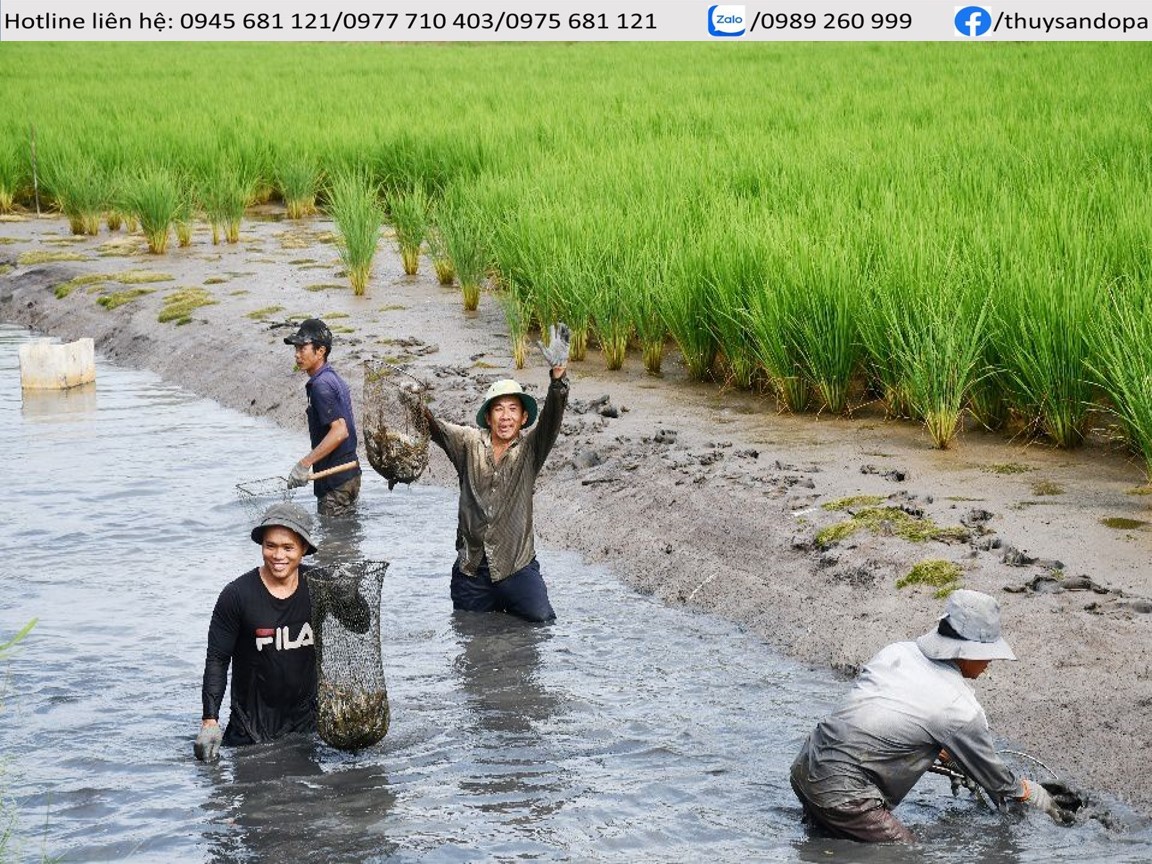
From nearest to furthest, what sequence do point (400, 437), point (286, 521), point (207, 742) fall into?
point (286, 521)
point (207, 742)
point (400, 437)

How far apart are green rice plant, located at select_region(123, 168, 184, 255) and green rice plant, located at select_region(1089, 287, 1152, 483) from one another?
12.5 meters

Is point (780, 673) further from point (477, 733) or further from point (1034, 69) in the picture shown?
point (1034, 69)

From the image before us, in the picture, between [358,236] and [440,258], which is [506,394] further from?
[440,258]

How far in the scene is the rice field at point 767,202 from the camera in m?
9.96

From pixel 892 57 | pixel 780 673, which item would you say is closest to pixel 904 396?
pixel 780 673

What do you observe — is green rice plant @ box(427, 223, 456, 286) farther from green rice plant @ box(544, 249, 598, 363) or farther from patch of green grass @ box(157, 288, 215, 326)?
green rice plant @ box(544, 249, 598, 363)

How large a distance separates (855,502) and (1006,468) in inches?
42.2

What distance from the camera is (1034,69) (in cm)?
2770

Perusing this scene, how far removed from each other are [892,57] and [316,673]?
32763 millimetres

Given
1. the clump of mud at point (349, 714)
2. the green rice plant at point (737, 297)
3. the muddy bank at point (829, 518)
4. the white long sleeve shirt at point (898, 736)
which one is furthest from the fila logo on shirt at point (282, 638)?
the green rice plant at point (737, 297)

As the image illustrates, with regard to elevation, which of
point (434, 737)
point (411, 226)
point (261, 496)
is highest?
point (411, 226)

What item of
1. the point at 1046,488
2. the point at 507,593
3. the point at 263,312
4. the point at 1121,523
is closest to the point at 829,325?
the point at 1046,488

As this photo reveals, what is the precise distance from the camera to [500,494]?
7.82 metres

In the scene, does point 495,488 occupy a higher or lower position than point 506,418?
lower
